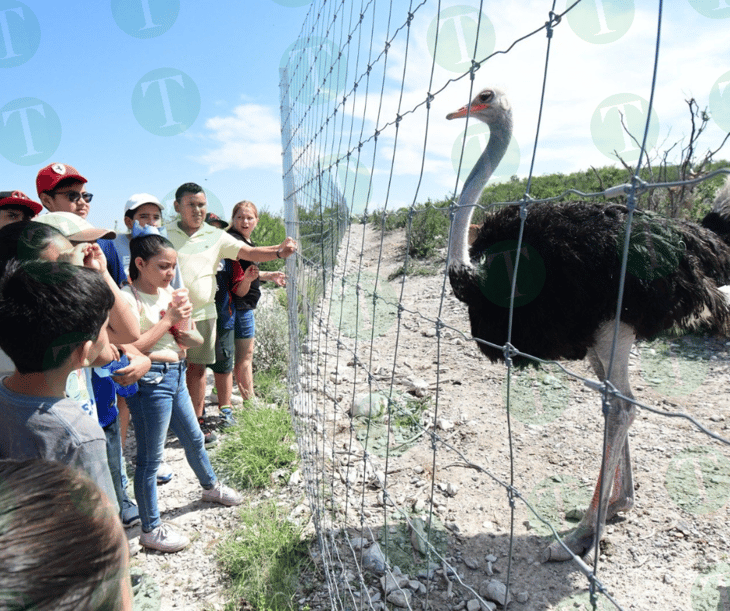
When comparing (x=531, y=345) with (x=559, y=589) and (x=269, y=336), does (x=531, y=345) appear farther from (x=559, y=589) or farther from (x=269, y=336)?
(x=269, y=336)

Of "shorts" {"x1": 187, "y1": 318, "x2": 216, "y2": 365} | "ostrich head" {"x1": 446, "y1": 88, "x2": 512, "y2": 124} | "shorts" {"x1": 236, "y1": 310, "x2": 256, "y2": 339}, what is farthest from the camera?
"shorts" {"x1": 236, "y1": 310, "x2": 256, "y2": 339}

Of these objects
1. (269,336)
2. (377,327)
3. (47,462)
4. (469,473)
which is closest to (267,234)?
(377,327)

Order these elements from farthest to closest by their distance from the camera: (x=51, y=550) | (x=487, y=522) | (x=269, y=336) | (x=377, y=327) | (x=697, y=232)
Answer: (x=377, y=327), (x=269, y=336), (x=487, y=522), (x=697, y=232), (x=51, y=550)

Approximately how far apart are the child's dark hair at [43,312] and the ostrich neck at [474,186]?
127 centimetres

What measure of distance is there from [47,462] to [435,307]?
559cm

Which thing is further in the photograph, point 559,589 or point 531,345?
point 531,345

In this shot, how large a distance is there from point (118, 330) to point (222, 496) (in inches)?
44.1

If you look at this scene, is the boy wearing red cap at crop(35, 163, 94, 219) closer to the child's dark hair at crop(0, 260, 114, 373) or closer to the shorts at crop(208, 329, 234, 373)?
the child's dark hair at crop(0, 260, 114, 373)

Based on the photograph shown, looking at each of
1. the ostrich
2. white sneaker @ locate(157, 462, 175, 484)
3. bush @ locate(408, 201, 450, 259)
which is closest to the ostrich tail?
the ostrich

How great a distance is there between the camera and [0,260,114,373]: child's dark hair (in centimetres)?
129

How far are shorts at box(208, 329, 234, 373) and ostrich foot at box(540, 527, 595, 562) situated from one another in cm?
209

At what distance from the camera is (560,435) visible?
10.0 ft

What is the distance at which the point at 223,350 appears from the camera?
3.41 metres

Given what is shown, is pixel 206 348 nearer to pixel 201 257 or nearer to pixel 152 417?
pixel 201 257
